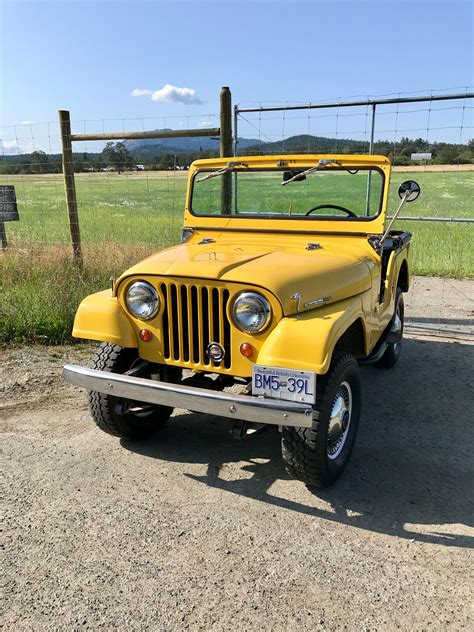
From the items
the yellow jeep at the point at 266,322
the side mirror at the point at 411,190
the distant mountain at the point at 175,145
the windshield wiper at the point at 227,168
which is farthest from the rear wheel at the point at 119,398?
the distant mountain at the point at 175,145

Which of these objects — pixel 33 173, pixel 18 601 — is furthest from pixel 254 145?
pixel 18 601

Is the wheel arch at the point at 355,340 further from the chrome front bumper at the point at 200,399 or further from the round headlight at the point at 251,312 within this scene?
the chrome front bumper at the point at 200,399

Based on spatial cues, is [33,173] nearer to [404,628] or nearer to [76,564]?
[76,564]

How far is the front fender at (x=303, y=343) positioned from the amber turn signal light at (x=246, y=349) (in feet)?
0.40

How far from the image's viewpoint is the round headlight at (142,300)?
3125 mm

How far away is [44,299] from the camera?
5883mm

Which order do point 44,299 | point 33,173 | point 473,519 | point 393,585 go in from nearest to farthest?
point 393,585 → point 473,519 → point 44,299 → point 33,173

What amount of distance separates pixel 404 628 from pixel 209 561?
894mm

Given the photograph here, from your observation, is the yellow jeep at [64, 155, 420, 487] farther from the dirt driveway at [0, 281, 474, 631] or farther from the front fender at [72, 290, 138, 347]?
the dirt driveway at [0, 281, 474, 631]

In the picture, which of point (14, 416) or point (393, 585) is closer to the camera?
point (393, 585)

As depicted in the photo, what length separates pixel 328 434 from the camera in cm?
295

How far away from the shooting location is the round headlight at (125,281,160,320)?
3.12m

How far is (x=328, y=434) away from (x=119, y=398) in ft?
4.39

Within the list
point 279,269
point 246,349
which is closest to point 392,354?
point 279,269
